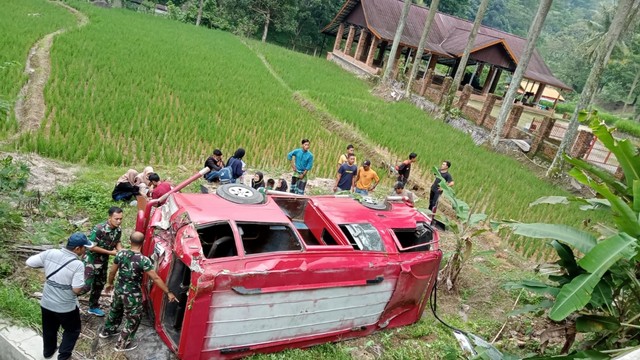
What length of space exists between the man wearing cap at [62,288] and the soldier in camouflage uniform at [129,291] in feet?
1.13

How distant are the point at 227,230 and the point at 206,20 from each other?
121ft

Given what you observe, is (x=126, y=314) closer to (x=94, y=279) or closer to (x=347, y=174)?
(x=94, y=279)

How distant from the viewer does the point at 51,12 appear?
23.4 metres

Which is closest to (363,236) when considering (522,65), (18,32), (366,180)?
(366,180)

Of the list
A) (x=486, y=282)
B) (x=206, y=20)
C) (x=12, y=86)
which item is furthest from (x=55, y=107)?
(x=206, y=20)

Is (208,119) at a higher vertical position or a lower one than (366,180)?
lower

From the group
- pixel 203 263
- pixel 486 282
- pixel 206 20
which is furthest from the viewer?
pixel 206 20

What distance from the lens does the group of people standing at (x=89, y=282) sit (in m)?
3.92

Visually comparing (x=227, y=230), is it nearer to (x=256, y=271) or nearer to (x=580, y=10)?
(x=256, y=271)

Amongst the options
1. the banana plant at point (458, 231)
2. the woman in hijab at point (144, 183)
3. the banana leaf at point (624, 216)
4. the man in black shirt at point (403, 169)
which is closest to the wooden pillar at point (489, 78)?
the man in black shirt at point (403, 169)

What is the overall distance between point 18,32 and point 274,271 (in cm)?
1693

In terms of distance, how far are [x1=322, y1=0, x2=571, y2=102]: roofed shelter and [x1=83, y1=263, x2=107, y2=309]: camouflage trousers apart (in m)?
25.1

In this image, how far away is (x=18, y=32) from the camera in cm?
1611

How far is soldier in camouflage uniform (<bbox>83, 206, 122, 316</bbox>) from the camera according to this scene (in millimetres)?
4605
